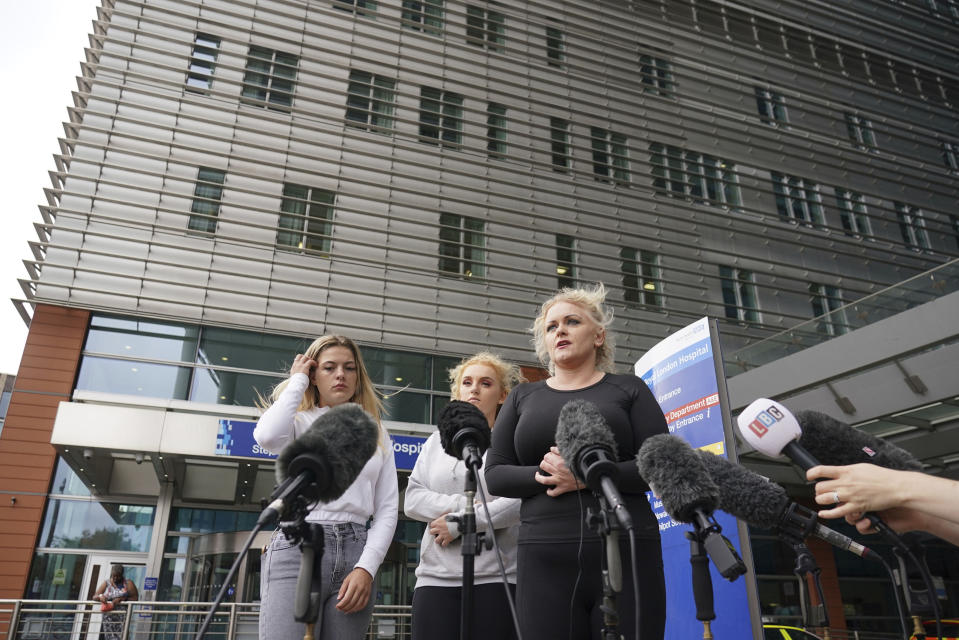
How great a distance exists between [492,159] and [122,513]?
10046mm

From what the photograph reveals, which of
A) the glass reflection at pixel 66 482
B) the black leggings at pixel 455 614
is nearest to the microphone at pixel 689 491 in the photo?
the black leggings at pixel 455 614

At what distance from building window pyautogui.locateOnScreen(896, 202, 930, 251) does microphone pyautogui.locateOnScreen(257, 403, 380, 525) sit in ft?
66.1

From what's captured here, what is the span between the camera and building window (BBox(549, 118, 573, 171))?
14.6m

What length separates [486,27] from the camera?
49.5ft

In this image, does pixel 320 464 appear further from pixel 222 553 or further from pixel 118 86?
pixel 118 86

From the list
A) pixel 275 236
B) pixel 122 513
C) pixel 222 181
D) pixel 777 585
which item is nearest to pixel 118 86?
pixel 222 181

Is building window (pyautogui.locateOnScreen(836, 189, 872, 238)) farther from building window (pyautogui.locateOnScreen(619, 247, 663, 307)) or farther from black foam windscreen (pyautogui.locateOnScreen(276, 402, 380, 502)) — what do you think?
black foam windscreen (pyautogui.locateOnScreen(276, 402, 380, 502))

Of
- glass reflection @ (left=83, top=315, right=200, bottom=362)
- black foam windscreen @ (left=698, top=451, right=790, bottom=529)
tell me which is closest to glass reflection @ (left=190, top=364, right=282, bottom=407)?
glass reflection @ (left=83, top=315, right=200, bottom=362)

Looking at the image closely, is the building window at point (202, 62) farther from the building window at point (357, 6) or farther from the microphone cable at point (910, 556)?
the microphone cable at point (910, 556)

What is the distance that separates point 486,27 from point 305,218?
7009mm

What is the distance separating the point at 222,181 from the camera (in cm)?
1190

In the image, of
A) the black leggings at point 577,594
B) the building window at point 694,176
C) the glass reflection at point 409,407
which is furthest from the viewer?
the building window at point 694,176

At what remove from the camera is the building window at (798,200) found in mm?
16594

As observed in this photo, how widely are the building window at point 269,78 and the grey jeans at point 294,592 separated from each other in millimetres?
11715
